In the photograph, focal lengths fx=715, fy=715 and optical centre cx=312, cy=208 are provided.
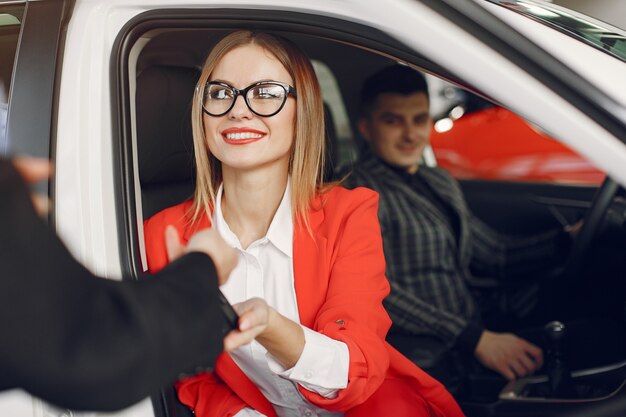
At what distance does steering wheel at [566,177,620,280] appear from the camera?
7.50ft

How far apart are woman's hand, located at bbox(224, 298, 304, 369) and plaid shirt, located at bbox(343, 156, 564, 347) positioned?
3.51 feet

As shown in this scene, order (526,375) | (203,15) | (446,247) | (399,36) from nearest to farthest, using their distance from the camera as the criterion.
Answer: (399,36), (203,15), (526,375), (446,247)

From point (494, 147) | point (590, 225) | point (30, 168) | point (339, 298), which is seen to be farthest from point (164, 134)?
point (494, 147)

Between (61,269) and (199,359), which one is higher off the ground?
(61,269)

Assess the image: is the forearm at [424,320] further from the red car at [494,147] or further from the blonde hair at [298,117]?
the red car at [494,147]

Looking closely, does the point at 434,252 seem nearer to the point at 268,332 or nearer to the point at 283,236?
the point at 283,236

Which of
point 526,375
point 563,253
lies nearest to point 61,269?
point 526,375

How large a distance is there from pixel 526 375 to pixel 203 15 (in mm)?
1555

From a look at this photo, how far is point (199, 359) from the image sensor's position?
90cm

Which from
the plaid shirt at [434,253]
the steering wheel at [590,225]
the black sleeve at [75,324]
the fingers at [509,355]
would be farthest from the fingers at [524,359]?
the black sleeve at [75,324]

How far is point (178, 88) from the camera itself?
1.93 meters

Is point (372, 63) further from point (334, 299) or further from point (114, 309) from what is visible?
point (114, 309)

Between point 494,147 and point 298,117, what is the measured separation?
4380mm

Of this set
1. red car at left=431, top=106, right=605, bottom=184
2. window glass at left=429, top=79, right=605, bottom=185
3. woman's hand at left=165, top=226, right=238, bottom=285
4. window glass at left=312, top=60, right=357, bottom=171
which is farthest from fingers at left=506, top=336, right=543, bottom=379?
red car at left=431, top=106, right=605, bottom=184
